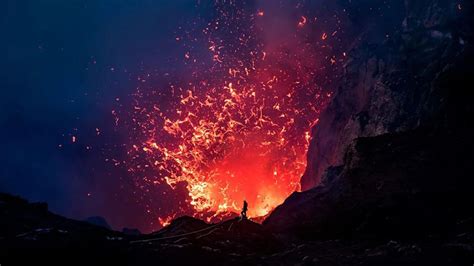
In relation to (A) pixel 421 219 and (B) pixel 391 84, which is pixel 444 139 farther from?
(B) pixel 391 84

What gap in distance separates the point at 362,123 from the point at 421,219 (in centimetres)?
2266

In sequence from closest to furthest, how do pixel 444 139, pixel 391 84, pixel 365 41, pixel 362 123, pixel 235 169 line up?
1. pixel 444 139
2. pixel 391 84
3. pixel 362 123
4. pixel 365 41
5. pixel 235 169

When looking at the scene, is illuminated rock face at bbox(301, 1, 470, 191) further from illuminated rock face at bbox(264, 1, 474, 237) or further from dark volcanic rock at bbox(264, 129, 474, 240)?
dark volcanic rock at bbox(264, 129, 474, 240)

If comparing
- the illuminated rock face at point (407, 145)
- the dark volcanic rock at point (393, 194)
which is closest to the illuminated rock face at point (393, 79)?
the illuminated rock face at point (407, 145)

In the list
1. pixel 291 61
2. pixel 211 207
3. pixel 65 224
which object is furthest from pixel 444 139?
pixel 211 207

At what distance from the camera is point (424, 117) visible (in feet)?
103

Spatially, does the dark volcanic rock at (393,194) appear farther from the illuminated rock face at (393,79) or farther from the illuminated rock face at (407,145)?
the illuminated rock face at (393,79)

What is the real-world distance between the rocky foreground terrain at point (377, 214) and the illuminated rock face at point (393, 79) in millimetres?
175

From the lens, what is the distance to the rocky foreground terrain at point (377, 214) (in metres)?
17.2

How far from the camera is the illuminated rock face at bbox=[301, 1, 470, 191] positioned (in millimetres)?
34500

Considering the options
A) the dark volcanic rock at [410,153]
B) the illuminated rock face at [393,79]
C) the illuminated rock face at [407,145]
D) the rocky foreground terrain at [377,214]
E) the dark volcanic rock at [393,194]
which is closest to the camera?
the rocky foreground terrain at [377,214]

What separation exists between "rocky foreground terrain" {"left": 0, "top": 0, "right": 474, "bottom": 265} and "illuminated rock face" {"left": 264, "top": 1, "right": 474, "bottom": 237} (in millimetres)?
87

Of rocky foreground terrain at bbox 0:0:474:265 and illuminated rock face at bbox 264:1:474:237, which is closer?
rocky foreground terrain at bbox 0:0:474:265

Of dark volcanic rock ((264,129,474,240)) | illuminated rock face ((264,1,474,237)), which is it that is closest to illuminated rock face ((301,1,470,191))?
illuminated rock face ((264,1,474,237))
